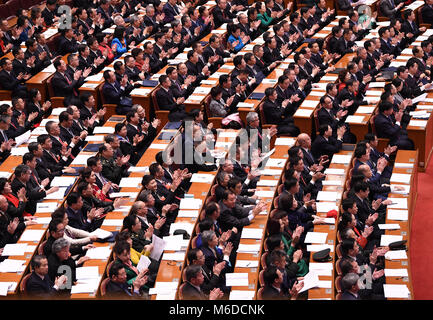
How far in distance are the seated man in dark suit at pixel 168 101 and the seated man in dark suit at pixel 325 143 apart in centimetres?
208

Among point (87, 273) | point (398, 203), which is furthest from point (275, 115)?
point (87, 273)

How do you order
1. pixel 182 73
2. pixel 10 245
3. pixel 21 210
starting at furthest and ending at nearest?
pixel 182 73 → pixel 21 210 → pixel 10 245

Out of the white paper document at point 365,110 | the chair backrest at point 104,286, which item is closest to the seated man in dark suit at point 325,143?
the white paper document at point 365,110

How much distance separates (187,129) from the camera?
938 cm

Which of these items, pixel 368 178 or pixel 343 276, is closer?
pixel 343 276

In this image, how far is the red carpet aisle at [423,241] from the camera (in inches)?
310

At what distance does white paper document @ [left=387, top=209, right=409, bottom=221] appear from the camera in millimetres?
8070

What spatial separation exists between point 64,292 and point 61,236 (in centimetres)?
60

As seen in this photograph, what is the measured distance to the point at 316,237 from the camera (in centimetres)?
771

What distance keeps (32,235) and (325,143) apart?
12.6 ft

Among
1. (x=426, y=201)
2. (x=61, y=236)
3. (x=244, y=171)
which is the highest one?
(x=61, y=236)

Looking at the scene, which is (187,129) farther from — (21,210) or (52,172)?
(21,210)

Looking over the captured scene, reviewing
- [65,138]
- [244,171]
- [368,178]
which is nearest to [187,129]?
[244,171]

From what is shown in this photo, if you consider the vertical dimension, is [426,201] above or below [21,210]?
below
